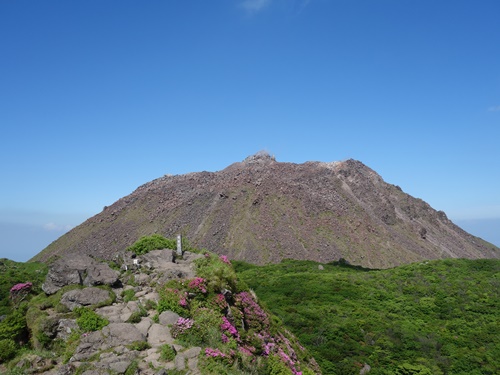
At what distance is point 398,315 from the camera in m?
38.8

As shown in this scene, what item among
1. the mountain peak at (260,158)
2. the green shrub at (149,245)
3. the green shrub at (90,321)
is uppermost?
the mountain peak at (260,158)

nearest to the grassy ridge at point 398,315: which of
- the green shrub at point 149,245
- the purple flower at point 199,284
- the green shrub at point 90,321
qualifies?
the green shrub at point 149,245

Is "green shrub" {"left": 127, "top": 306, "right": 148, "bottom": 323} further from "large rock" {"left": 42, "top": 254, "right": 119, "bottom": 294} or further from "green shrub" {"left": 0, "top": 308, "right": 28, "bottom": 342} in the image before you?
"green shrub" {"left": 0, "top": 308, "right": 28, "bottom": 342}

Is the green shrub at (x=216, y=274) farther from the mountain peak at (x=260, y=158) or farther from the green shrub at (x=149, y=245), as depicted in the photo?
the mountain peak at (x=260, y=158)

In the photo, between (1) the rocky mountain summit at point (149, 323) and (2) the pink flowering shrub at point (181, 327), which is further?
(2) the pink flowering shrub at point (181, 327)

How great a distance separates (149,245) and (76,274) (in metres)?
6.60

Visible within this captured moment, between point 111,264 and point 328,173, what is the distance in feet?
428

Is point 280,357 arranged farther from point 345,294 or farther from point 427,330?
point 345,294

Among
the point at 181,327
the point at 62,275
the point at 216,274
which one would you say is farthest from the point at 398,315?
the point at 62,275

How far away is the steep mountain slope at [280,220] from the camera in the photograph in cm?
10519

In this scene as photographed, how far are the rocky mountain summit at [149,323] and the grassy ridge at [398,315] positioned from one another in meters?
11.0

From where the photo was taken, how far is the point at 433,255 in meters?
115

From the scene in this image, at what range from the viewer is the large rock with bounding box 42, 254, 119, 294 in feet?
60.0

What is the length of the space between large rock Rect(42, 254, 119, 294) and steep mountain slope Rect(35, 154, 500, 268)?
78971mm
